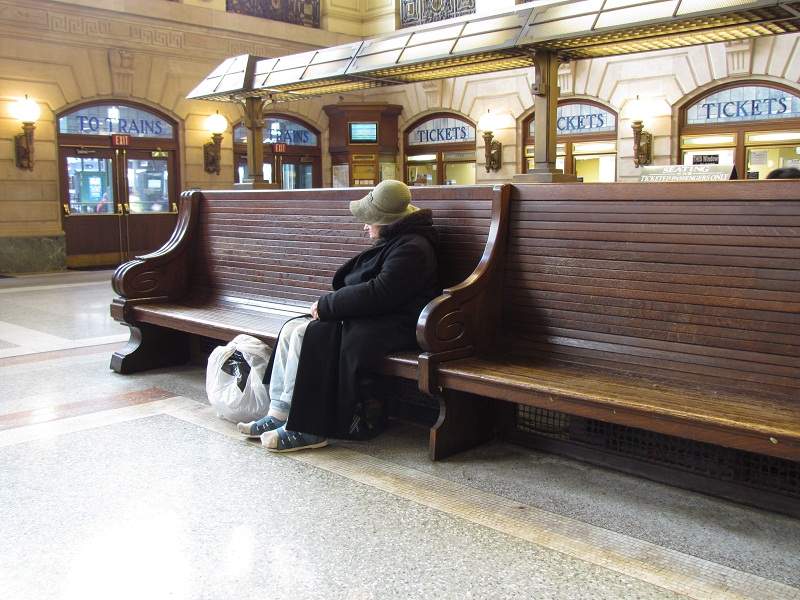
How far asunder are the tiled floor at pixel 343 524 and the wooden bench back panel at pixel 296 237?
105 cm

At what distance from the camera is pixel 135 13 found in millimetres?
13586

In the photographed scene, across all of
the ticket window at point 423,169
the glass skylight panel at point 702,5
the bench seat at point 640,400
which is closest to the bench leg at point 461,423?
the bench seat at point 640,400

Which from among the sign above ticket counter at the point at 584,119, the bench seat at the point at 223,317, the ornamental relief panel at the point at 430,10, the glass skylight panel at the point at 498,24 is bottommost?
the bench seat at the point at 223,317

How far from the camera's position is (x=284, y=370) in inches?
147

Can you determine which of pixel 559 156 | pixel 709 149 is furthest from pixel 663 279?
pixel 559 156

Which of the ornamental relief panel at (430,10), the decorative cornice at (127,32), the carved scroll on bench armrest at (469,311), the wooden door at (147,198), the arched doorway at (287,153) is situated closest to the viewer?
the carved scroll on bench armrest at (469,311)

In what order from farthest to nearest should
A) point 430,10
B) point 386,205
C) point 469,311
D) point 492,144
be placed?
1. point 430,10
2. point 492,144
3. point 386,205
4. point 469,311

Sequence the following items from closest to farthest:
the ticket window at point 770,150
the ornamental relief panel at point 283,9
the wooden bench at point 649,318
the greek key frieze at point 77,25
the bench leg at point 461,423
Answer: the wooden bench at point 649,318, the bench leg at point 461,423, the ticket window at point 770,150, the greek key frieze at point 77,25, the ornamental relief panel at point 283,9

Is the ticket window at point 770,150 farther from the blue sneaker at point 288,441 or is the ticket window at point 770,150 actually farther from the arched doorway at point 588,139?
the blue sneaker at point 288,441

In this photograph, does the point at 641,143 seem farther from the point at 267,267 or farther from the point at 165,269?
the point at 165,269

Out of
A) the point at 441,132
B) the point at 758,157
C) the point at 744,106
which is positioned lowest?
the point at 758,157

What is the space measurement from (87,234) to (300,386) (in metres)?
11.3

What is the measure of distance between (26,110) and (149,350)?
9191mm

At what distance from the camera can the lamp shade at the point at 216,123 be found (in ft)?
48.8
